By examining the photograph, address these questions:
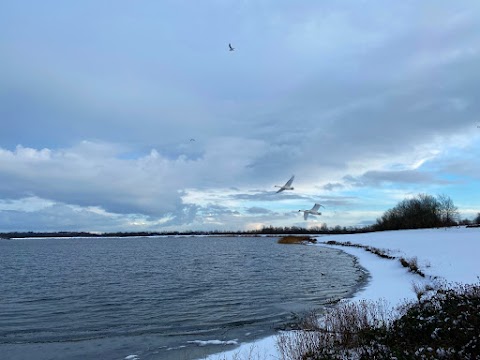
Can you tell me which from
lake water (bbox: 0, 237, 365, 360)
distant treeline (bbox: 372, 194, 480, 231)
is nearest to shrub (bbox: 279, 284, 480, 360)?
lake water (bbox: 0, 237, 365, 360)

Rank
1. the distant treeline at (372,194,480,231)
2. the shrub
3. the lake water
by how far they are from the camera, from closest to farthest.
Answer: the shrub → the lake water → the distant treeline at (372,194,480,231)

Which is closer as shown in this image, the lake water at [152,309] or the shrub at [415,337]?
the shrub at [415,337]

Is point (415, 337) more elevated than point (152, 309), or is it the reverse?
point (415, 337)

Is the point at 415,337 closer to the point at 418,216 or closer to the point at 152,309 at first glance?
the point at 152,309

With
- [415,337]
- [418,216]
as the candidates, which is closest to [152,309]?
[415,337]

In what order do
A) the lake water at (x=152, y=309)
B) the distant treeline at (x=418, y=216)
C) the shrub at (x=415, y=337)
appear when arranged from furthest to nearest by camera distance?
1. the distant treeline at (x=418, y=216)
2. the lake water at (x=152, y=309)
3. the shrub at (x=415, y=337)

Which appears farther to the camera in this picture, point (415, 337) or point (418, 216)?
point (418, 216)

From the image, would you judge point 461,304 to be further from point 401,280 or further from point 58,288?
point 58,288

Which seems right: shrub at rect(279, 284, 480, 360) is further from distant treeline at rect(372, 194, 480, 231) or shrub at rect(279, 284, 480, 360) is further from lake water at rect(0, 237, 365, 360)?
distant treeline at rect(372, 194, 480, 231)

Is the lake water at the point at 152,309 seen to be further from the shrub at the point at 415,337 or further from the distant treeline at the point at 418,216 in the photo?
the distant treeline at the point at 418,216

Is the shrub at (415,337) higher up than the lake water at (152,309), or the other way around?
the shrub at (415,337)

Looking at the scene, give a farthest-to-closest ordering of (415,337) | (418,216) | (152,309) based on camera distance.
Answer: (418,216) → (152,309) → (415,337)

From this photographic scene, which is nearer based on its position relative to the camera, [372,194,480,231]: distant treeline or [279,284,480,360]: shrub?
[279,284,480,360]: shrub

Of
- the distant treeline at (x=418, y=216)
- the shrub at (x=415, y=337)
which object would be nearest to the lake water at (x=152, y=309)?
the shrub at (x=415, y=337)
